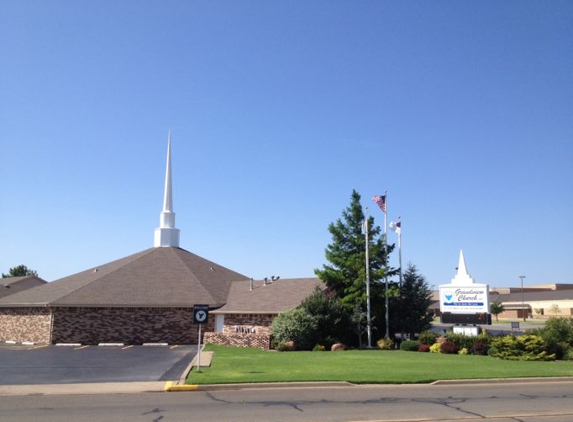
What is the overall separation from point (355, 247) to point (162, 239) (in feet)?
65.3

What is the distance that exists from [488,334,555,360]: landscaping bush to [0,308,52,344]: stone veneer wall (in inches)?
1136

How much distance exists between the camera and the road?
11672 millimetres

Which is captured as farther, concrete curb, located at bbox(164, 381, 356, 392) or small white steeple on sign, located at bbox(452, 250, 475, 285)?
small white steeple on sign, located at bbox(452, 250, 475, 285)

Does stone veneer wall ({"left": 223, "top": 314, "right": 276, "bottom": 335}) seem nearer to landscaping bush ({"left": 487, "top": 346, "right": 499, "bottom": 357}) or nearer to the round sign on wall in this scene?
landscaping bush ({"left": 487, "top": 346, "right": 499, "bottom": 357})

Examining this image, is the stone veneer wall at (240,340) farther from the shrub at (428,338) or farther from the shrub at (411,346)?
the shrub at (428,338)

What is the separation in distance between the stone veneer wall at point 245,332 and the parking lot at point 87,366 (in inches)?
155

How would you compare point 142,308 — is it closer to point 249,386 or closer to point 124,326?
point 124,326

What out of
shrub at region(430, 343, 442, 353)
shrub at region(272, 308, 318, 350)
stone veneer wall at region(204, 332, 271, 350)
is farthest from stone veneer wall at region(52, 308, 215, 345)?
shrub at region(430, 343, 442, 353)

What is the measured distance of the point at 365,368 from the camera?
20875 millimetres

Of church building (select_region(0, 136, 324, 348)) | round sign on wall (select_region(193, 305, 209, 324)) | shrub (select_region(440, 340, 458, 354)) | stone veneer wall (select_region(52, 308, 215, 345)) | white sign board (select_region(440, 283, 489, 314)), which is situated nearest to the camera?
round sign on wall (select_region(193, 305, 209, 324))

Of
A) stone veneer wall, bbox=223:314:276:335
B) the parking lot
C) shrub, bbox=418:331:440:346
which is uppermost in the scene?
stone veneer wall, bbox=223:314:276:335

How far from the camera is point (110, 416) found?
11.7 m

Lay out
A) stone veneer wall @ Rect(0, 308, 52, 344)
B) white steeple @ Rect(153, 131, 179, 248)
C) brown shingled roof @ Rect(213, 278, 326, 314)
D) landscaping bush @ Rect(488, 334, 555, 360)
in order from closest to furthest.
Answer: landscaping bush @ Rect(488, 334, 555, 360)
brown shingled roof @ Rect(213, 278, 326, 314)
stone veneer wall @ Rect(0, 308, 52, 344)
white steeple @ Rect(153, 131, 179, 248)

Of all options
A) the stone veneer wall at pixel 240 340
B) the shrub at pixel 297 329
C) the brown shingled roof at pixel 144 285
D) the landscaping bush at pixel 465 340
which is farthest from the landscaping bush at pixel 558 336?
the brown shingled roof at pixel 144 285
